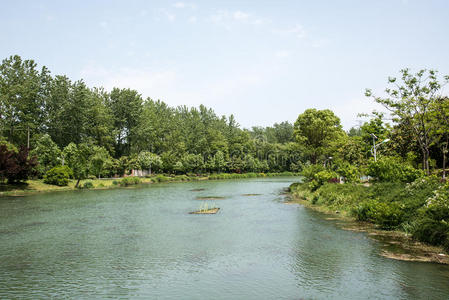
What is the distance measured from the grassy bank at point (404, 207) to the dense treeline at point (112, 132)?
156 feet

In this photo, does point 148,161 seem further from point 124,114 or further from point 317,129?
point 317,129

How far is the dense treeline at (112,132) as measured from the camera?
6394 cm

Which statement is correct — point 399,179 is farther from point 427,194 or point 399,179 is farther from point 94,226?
point 94,226

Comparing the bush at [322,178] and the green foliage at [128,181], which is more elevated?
the bush at [322,178]

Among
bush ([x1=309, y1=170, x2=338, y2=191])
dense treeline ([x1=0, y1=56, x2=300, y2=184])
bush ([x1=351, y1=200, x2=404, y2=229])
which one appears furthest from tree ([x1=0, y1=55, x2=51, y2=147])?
bush ([x1=351, y1=200, x2=404, y2=229])

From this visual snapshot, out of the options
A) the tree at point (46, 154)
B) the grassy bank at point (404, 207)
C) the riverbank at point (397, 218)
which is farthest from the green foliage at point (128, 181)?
the riverbank at point (397, 218)

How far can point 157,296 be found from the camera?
998 centimetres

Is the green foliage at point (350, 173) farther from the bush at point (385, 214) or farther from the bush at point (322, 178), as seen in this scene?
the bush at point (385, 214)

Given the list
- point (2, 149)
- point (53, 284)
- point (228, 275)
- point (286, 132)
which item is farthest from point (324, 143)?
point (286, 132)

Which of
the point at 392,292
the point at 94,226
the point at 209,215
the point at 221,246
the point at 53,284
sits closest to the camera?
the point at 392,292

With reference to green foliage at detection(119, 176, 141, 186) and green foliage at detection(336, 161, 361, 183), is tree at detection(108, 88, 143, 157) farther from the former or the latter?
green foliage at detection(336, 161, 361, 183)

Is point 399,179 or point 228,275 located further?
point 399,179

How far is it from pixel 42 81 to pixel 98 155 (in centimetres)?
2806

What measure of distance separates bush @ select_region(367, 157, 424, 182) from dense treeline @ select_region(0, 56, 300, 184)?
48899 mm
